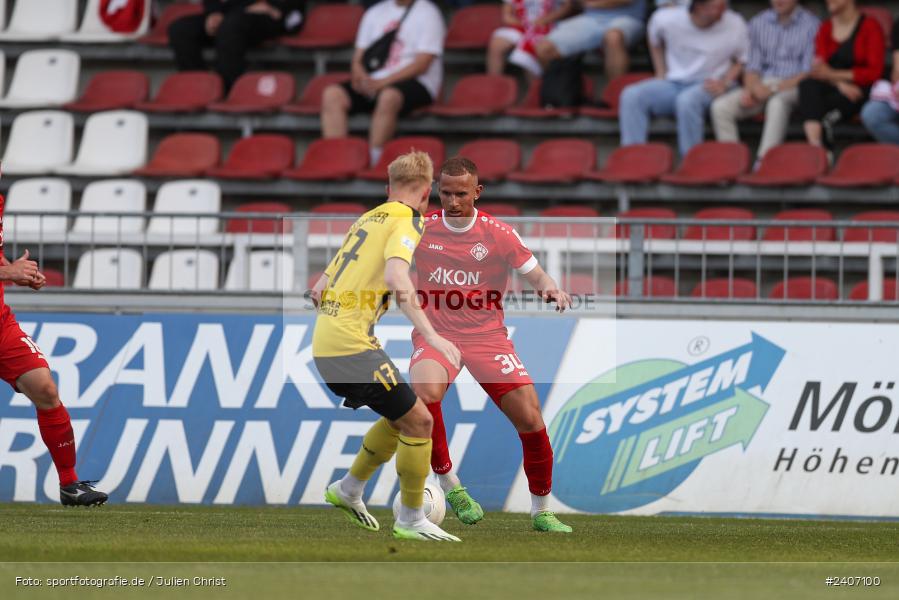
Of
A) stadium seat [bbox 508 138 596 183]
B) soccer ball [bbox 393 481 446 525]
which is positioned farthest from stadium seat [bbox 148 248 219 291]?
soccer ball [bbox 393 481 446 525]

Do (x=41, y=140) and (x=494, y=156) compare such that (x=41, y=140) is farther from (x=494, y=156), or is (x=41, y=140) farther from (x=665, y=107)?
(x=665, y=107)

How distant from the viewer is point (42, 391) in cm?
962

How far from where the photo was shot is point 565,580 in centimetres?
623

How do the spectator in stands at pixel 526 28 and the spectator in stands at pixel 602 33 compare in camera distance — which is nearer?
the spectator in stands at pixel 602 33

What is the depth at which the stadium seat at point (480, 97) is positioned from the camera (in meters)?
16.9

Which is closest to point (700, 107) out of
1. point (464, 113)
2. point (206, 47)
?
point (464, 113)

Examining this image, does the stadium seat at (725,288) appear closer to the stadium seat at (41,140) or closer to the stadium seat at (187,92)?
the stadium seat at (187,92)

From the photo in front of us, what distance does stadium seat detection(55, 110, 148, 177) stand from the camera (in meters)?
17.1

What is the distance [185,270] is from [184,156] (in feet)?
12.2

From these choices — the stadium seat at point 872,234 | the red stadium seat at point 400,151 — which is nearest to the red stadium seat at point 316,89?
the red stadium seat at point 400,151

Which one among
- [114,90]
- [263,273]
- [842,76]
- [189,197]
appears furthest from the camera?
[114,90]

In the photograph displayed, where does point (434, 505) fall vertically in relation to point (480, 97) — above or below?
below

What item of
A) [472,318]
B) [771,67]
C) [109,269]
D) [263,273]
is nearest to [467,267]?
[472,318]

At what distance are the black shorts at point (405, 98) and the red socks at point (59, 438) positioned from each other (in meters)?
7.68
